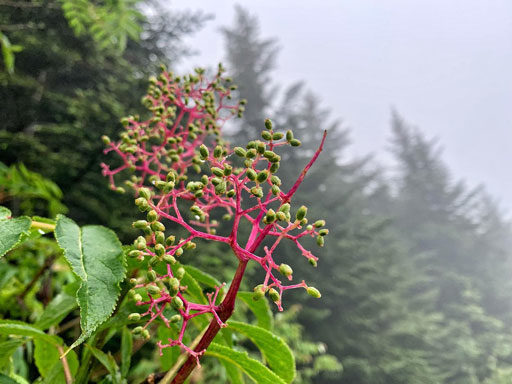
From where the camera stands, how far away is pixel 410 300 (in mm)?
16250

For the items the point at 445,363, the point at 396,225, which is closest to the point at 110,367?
the point at 445,363

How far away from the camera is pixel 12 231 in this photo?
1.65 ft

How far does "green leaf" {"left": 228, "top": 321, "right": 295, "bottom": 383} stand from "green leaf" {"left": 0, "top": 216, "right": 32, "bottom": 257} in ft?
1.33

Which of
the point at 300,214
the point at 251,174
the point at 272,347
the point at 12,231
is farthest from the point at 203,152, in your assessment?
the point at 272,347

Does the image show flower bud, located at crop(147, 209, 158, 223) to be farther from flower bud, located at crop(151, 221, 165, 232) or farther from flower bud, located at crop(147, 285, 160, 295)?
flower bud, located at crop(147, 285, 160, 295)

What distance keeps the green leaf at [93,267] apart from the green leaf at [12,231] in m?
0.05

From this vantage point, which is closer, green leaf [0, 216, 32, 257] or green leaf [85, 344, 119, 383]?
green leaf [0, 216, 32, 257]

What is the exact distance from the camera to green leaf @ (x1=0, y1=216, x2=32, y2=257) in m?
0.48

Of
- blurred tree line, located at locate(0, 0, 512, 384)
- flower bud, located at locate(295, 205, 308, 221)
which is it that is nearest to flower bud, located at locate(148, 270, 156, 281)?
flower bud, located at locate(295, 205, 308, 221)

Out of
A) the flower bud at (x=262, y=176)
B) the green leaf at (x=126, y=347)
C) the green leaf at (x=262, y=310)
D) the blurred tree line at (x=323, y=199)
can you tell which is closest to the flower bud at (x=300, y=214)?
the flower bud at (x=262, y=176)

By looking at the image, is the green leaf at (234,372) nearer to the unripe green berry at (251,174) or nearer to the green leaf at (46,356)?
the green leaf at (46,356)

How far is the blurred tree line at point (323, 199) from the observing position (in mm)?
5379

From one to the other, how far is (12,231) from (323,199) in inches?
579

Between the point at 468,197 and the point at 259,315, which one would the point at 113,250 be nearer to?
the point at 259,315
